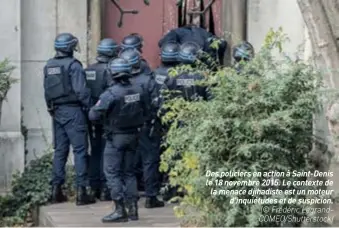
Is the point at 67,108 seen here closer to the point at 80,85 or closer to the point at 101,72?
the point at 80,85

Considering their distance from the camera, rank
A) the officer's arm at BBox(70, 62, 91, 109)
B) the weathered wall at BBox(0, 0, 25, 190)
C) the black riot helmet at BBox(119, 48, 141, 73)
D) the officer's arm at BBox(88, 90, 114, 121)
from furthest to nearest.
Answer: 1. the weathered wall at BBox(0, 0, 25, 190)
2. the officer's arm at BBox(70, 62, 91, 109)
3. the black riot helmet at BBox(119, 48, 141, 73)
4. the officer's arm at BBox(88, 90, 114, 121)

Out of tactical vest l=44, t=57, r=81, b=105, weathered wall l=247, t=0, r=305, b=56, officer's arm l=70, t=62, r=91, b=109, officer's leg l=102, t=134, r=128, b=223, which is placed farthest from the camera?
weathered wall l=247, t=0, r=305, b=56

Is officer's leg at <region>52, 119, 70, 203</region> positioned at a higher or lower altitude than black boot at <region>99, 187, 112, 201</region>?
higher

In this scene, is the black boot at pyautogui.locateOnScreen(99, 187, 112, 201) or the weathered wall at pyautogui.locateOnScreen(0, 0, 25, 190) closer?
the black boot at pyautogui.locateOnScreen(99, 187, 112, 201)

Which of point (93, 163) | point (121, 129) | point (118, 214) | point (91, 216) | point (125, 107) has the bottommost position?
point (91, 216)

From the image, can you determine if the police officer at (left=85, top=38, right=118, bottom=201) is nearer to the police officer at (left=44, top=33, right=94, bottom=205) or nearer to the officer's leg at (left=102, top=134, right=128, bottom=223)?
the police officer at (left=44, top=33, right=94, bottom=205)

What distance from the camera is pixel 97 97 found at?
12.1m

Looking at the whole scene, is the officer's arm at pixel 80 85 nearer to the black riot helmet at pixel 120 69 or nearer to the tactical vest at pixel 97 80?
the tactical vest at pixel 97 80

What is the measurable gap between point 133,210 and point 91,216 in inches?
24.8

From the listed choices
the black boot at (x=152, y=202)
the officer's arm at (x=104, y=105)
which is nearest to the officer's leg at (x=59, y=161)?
the black boot at (x=152, y=202)

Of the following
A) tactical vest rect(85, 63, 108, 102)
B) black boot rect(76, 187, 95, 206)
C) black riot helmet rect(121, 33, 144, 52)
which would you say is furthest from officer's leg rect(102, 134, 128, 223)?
black riot helmet rect(121, 33, 144, 52)

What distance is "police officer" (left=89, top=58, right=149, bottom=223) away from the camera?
10664 mm

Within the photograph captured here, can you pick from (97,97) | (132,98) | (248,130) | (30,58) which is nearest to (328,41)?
(248,130)

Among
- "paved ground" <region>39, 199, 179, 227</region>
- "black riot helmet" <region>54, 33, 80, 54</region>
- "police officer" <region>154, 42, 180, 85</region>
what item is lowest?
"paved ground" <region>39, 199, 179, 227</region>
